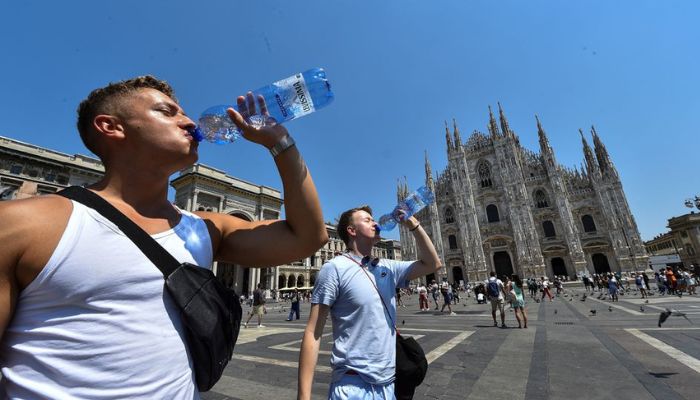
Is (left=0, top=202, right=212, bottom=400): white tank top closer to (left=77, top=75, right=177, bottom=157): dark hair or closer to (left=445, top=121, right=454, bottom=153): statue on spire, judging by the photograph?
(left=77, top=75, right=177, bottom=157): dark hair

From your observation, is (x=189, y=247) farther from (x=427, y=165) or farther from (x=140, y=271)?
(x=427, y=165)

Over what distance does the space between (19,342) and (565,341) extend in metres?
7.54

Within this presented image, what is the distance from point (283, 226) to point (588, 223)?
39680 millimetres

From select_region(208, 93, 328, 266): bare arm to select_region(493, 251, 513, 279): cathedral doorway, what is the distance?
121 feet

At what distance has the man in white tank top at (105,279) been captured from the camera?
2.17 ft

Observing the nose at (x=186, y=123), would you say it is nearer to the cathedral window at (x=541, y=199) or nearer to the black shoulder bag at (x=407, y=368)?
the black shoulder bag at (x=407, y=368)

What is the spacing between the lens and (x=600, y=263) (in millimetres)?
30375

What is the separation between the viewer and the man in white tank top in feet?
2.17

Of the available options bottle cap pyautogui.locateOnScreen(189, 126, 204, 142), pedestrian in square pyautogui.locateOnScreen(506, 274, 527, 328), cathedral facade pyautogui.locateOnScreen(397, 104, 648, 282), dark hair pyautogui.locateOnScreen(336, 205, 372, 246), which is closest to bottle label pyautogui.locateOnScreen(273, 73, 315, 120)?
bottle cap pyautogui.locateOnScreen(189, 126, 204, 142)

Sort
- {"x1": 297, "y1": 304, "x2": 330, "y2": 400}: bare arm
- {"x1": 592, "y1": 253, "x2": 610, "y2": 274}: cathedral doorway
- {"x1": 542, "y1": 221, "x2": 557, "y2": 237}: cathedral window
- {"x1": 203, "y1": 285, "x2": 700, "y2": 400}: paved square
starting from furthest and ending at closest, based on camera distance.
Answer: {"x1": 542, "y1": 221, "x2": 557, "y2": 237}: cathedral window, {"x1": 592, "y1": 253, "x2": 610, "y2": 274}: cathedral doorway, {"x1": 203, "y1": 285, "x2": 700, "y2": 400}: paved square, {"x1": 297, "y1": 304, "x2": 330, "y2": 400}: bare arm

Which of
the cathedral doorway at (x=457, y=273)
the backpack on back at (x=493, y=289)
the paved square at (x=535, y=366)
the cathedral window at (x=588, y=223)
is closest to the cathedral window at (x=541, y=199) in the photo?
the cathedral window at (x=588, y=223)

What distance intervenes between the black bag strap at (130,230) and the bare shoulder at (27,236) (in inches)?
3.9

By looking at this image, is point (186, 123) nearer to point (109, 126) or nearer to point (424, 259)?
point (109, 126)

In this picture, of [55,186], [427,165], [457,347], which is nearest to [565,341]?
[457,347]
